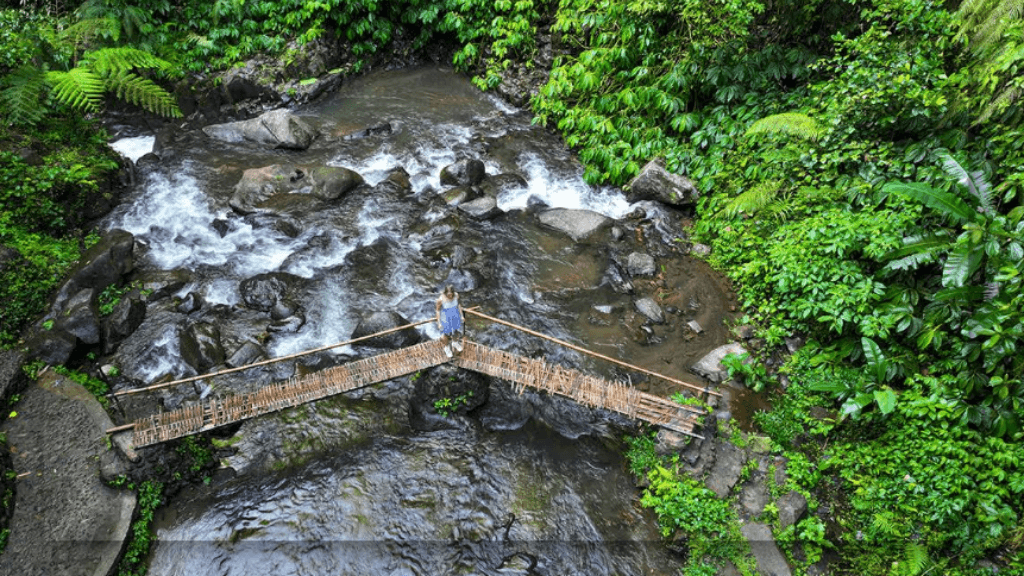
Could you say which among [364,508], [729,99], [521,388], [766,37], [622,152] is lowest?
[364,508]

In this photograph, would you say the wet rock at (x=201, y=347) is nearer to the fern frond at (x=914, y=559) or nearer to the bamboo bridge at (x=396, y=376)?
the bamboo bridge at (x=396, y=376)

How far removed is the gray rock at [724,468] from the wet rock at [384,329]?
4.55m

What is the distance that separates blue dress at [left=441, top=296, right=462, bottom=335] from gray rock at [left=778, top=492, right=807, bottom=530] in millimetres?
4265

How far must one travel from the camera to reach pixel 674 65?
10031 millimetres

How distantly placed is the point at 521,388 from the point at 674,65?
755 centimetres

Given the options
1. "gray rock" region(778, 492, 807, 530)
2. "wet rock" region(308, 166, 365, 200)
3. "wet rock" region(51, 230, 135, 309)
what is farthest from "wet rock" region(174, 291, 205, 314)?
"gray rock" region(778, 492, 807, 530)

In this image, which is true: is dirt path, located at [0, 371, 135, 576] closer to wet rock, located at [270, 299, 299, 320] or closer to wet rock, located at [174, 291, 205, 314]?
wet rock, located at [174, 291, 205, 314]

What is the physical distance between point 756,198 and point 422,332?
19.2 feet

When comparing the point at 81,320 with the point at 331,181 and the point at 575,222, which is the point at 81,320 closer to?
the point at 331,181

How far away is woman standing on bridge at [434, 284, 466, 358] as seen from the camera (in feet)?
19.7

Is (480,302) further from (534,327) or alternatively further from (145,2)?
(145,2)

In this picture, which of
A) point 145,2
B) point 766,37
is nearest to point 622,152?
point 766,37

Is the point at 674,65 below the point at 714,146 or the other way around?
the other way around

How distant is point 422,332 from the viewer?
7.98 metres
